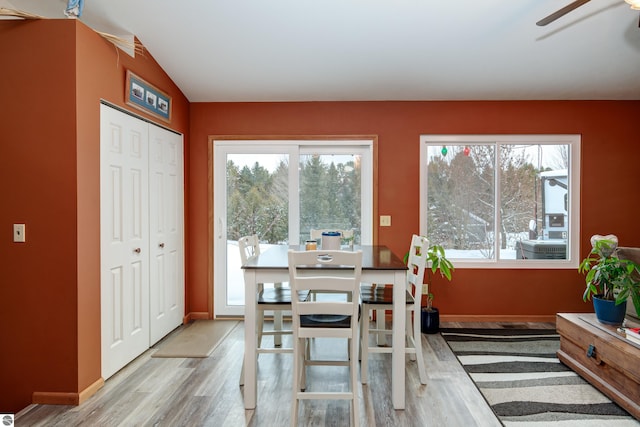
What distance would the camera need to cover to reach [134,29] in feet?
9.64

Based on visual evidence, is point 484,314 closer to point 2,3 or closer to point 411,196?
point 411,196

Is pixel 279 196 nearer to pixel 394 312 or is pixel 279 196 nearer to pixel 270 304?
pixel 270 304

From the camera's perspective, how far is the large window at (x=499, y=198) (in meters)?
3.94

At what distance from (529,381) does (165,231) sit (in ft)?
10.3

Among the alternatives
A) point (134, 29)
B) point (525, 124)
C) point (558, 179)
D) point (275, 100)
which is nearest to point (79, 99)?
point (134, 29)

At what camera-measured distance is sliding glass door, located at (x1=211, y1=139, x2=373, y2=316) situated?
4.03 meters

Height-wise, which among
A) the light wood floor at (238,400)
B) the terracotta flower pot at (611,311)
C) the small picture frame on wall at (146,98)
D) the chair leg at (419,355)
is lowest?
the light wood floor at (238,400)

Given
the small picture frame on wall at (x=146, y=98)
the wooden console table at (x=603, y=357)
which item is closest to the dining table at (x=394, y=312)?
the wooden console table at (x=603, y=357)

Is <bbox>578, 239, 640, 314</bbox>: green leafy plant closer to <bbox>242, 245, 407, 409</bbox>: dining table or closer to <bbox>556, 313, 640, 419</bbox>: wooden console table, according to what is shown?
<bbox>556, 313, 640, 419</bbox>: wooden console table

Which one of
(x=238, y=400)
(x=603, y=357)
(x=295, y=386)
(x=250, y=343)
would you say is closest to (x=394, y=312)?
(x=295, y=386)

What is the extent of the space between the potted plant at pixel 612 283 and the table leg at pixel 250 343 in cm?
225

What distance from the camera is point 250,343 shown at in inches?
91.0

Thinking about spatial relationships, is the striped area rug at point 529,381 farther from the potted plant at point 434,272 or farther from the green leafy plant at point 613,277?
the green leafy plant at point 613,277

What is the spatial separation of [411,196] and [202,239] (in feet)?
7.34
